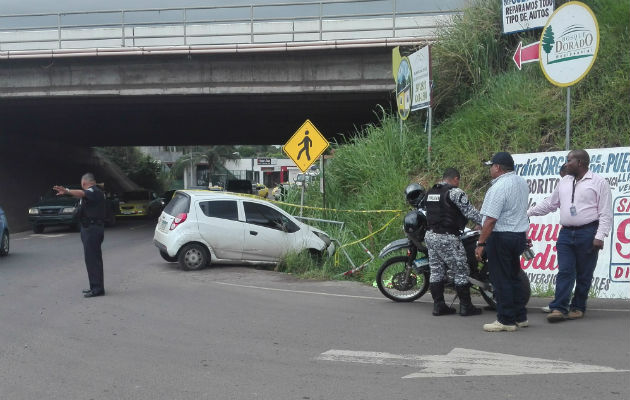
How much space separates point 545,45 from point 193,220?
724 centimetres

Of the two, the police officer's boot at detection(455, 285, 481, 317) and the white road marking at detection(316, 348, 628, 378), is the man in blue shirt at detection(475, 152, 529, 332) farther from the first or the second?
the white road marking at detection(316, 348, 628, 378)

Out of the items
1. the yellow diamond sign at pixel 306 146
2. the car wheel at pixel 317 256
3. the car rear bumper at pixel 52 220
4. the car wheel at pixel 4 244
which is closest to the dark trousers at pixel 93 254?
the car wheel at pixel 317 256

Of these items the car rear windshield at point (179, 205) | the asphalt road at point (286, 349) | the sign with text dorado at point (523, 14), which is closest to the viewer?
the asphalt road at point (286, 349)

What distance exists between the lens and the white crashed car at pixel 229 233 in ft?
43.9

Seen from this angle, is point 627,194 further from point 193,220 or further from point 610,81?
point 193,220

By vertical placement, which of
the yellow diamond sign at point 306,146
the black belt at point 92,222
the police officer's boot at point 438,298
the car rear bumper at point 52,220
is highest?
the yellow diamond sign at point 306,146

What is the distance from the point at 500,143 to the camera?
45.9 ft

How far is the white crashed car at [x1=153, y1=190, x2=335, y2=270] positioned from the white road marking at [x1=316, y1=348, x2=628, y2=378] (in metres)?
7.13

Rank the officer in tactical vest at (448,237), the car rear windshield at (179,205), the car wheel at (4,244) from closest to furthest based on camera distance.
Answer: the officer in tactical vest at (448,237)
the car rear windshield at (179,205)
the car wheel at (4,244)

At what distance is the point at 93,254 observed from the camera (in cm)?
1031

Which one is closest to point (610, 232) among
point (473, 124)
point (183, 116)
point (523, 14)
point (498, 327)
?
point (498, 327)

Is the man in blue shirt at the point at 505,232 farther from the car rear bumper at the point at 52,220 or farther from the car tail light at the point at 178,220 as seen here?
the car rear bumper at the point at 52,220

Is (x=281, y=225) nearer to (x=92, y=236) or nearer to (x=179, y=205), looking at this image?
(x=179, y=205)

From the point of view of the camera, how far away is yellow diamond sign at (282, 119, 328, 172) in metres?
15.3
